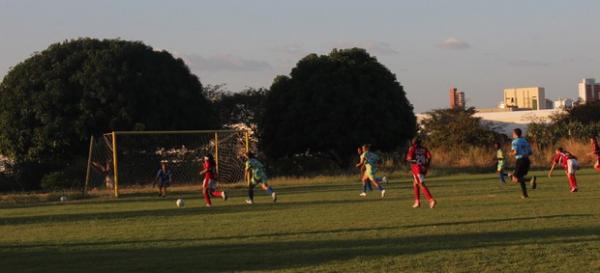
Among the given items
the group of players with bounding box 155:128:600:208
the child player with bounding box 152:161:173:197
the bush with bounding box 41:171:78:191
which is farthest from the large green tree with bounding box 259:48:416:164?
the group of players with bounding box 155:128:600:208

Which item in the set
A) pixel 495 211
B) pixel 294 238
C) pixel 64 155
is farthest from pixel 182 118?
pixel 294 238

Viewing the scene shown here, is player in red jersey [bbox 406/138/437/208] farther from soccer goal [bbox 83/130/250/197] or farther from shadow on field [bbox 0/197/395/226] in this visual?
soccer goal [bbox 83/130/250/197]

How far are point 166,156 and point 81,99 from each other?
6.68 m

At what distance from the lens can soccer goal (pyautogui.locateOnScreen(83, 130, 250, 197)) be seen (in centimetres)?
3434

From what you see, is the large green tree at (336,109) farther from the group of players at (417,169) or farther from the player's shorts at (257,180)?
the player's shorts at (257,180)

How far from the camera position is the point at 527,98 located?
436 feet

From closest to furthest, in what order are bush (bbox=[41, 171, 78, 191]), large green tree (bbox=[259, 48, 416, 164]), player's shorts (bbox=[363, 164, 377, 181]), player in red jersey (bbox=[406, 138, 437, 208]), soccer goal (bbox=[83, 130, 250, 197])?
player in red jersey (bbox=[406, 138, 437, 208])
player's shorts (bbox=[363, 164, 377, 181])
soccer goal (bbox=[83, 130, 250, 197])
bush (bbox=[41, 171, 78, 191])
large green tree (bbox=[259, 48, 416, 164])

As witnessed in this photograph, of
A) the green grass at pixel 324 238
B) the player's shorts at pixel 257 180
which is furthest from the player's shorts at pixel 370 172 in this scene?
the player's shorts at pixel 257 180

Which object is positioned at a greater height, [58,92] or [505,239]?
[58,92]

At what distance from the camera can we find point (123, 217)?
1989 centimetres

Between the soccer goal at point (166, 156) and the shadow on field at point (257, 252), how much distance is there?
21612mm

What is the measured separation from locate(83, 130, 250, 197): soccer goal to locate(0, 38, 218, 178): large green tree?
129 inches

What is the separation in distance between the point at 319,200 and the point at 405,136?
24902 millimetres

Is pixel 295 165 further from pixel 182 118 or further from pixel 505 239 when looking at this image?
pixel 505 239
